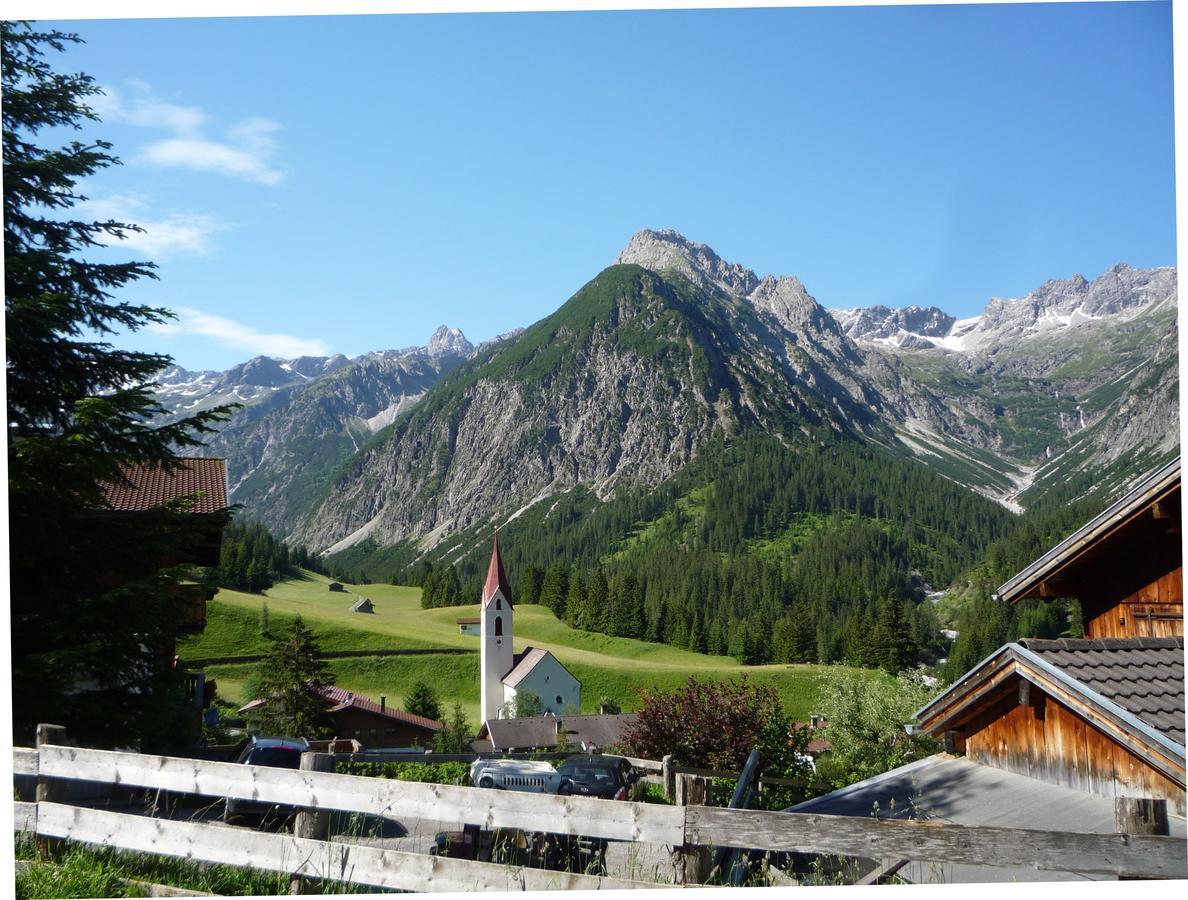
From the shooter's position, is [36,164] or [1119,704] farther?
[36,164]

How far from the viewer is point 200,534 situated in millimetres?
14188

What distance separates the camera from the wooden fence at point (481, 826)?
19.2 ft

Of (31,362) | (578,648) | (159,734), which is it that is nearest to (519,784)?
(159,734)

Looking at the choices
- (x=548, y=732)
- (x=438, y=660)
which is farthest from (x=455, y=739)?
(x=438, y=660)

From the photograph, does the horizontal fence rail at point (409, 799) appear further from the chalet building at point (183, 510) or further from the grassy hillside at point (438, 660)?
the grassy hillside at point (438, 660)

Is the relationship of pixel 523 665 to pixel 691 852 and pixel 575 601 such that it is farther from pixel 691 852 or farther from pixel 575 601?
pixel 691 852

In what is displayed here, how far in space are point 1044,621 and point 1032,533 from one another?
1777 inches

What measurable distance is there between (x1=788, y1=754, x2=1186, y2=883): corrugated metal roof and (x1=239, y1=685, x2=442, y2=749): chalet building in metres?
55.0

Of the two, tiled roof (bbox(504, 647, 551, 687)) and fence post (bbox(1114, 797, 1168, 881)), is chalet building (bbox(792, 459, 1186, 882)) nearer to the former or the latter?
fence post (bbox(1114, 797, 1168, 881))

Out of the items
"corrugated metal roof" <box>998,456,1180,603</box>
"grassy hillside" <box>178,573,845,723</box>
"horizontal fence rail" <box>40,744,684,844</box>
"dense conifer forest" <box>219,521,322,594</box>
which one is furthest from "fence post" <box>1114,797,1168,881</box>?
"dense conifer forest" <box>219,521,322,594</box>

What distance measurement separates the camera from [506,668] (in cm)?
9475

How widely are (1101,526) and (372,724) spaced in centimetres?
6092

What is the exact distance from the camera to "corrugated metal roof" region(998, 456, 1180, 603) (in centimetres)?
1091

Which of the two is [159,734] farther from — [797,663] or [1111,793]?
[797,663]
